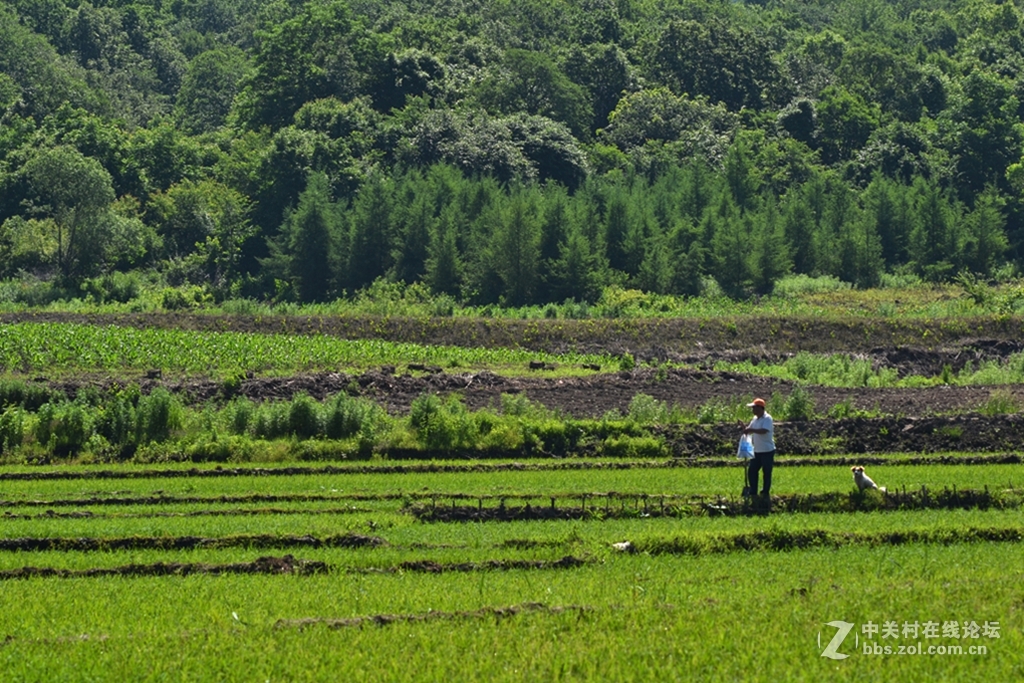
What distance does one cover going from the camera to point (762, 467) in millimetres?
25797

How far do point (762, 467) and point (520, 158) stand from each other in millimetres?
72110

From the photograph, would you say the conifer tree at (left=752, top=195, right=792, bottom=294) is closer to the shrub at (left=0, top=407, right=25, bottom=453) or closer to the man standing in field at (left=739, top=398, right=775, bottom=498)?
the shrub at (left=0, top=407, right=25, bottom=453)

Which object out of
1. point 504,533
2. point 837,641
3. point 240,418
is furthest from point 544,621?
point 240,418

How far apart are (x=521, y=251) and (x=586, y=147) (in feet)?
107

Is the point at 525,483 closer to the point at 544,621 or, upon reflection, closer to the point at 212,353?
the point at 544,621

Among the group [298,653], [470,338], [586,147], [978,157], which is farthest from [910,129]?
[298,653]

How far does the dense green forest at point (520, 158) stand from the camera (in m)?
81.5

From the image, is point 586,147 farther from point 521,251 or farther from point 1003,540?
point 1003,540

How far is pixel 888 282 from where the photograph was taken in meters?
81.1

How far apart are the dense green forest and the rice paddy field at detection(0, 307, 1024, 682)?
3252 cm

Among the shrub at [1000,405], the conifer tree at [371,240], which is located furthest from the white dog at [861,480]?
the conifer tree at [371,240]

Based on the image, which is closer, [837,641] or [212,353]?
[837,641]

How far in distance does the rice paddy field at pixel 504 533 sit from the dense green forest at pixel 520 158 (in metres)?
32.5

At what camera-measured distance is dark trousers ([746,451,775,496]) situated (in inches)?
1001
